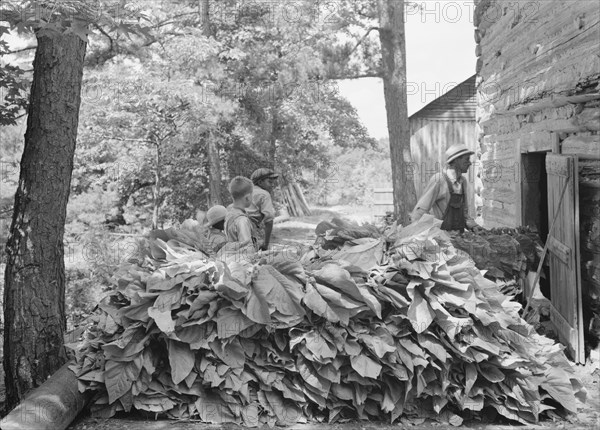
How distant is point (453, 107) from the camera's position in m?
19.8

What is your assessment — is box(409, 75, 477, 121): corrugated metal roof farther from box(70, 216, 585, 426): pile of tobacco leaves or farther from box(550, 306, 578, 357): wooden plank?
box(70, 216, 585, 426): pile of tobacco leaves

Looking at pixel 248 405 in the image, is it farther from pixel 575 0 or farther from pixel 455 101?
pixel 455 101

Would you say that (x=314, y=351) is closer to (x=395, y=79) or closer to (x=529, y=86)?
→ (x=529, y=86)

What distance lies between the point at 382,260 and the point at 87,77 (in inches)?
481

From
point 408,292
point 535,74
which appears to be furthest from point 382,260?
point 535,74

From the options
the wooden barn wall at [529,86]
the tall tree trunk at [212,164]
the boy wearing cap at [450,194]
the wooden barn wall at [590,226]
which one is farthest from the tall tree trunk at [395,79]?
the wooden barn wall at [590,226]

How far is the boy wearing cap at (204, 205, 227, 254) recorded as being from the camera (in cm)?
569

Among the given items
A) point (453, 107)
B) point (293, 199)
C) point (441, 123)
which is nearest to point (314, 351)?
point (441, 123)

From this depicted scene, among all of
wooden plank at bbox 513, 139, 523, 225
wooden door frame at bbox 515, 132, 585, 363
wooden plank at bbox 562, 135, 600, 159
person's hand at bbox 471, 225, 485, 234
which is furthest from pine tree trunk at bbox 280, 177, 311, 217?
wooden plank at bbox 562, 135, 600, 159

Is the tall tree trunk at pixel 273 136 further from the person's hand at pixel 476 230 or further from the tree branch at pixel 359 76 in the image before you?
the person's hand at pixel 476 230

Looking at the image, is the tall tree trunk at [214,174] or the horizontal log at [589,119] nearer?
the horizontal log at [589,119]

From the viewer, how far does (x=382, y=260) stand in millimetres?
5121

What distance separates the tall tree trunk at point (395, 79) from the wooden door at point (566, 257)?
24.5 feet

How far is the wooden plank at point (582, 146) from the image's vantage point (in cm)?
619
